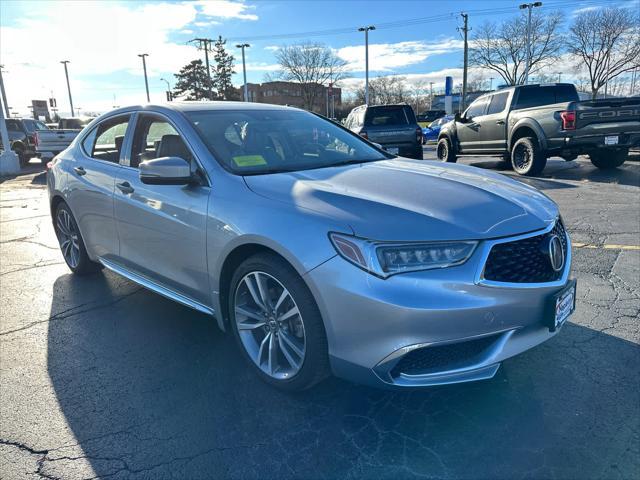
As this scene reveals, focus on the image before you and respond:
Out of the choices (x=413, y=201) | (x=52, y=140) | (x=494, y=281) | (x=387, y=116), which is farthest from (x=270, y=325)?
(x=52, y=140)

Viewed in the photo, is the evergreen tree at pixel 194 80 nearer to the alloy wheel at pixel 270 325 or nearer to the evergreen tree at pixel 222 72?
the evergreen tree at pixel 222 72

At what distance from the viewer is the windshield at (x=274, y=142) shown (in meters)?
3.18

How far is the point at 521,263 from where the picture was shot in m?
2.35

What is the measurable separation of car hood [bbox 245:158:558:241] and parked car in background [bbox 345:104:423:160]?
837 cm

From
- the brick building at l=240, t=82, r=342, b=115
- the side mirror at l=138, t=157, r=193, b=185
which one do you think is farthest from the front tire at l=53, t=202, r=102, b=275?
the brick building at l=240, t=82, r=342, b=115

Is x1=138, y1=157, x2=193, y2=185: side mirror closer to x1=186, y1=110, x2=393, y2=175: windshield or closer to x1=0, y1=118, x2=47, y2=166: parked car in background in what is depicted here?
x1=186, y1=110, x2=393, y2=175: windshield

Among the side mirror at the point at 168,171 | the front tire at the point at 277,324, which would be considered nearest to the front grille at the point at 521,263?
the front tire at the point at 277,324

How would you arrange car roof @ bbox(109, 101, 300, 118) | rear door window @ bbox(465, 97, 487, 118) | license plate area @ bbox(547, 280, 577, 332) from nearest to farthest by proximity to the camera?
1. license plate area @ bbox(547, 280, 577, 332)
2. car roof @ bbox(109, 101, 300, 118)
3. rear door window @ bbox(465, 97, 487, 118)

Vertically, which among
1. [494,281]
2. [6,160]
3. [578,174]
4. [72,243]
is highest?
[494,281]

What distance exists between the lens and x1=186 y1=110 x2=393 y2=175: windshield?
3184 millimetres

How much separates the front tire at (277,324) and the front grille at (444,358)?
0.42m

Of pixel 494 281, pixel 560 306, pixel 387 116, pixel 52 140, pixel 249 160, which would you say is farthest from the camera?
pixel 52 140

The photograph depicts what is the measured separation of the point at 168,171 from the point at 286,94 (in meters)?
74.8

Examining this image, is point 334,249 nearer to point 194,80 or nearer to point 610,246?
point 610,246
